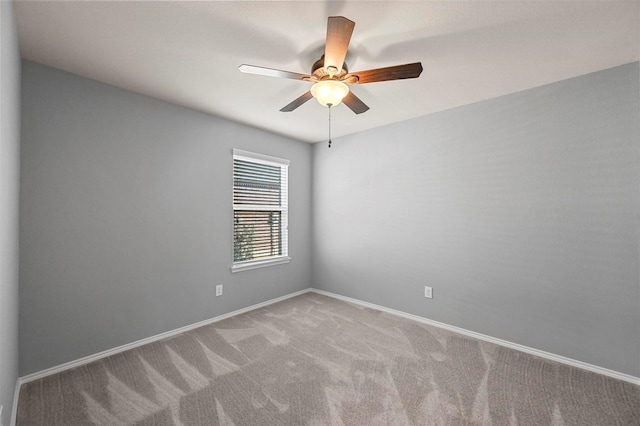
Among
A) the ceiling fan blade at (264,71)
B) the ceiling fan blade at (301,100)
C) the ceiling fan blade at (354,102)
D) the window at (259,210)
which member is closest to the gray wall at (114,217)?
the window at (259,210)

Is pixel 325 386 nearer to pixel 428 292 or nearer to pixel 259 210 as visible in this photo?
pixel 428 292

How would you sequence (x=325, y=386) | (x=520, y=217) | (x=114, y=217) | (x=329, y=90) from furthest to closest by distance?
(x=520, y=217) → (x=114, y=217) → (x=325, y=386) → (x=329, y=90)

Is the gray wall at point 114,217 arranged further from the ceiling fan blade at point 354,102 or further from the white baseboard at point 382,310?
the ceiling fan blade at point 354,102

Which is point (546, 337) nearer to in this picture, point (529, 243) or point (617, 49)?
point (529, 243)

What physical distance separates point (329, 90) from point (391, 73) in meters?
0.41

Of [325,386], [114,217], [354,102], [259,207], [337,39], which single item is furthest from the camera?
[259,207]

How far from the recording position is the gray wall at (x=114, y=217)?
6.93 feet

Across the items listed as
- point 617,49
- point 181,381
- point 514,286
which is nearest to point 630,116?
point 617,49

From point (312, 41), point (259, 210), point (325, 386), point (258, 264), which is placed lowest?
point (325, 386)

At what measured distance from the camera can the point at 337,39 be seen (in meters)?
1.51

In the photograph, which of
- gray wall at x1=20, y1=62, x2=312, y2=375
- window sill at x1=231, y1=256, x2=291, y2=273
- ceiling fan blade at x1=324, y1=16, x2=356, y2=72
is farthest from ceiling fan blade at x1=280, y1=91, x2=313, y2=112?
window sill at x1=231, y1=256, x2=291, y2=273

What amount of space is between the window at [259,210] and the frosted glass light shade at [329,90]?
70.0 inches

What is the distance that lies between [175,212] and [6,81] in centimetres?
165

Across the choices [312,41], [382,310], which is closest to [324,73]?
[312,41]
